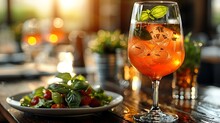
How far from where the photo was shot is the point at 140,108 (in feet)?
4.46

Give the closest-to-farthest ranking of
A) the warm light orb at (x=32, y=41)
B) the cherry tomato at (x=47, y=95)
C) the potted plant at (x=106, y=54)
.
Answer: the cherry tomato at (x=47, y=95) < the potted plant at (x=106, y=54) < the warm light orb at (x=32, y=41)

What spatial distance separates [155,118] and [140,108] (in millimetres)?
200

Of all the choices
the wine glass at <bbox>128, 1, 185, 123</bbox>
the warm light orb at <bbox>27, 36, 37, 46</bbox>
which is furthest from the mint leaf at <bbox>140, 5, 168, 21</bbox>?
the warm light orb at <bbox>27, 36, 37, 46</bbox>

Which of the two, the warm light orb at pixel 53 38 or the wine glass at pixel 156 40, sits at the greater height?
the wine glass at pixel 156 40

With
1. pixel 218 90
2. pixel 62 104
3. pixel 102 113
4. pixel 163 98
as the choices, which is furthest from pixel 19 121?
pixel 218 90

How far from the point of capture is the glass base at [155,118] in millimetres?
Result: 1147

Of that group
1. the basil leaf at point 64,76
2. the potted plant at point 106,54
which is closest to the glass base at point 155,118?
the basil leaf at point 64,76

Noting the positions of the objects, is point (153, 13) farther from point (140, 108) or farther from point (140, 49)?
point (140, 108)

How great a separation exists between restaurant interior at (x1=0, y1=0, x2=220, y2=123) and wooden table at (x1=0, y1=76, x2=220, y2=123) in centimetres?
4

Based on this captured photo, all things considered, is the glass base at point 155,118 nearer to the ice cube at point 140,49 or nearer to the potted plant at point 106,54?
the ice cube at point 140,49

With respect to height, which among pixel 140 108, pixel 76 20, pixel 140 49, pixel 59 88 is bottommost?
pixel 76 20

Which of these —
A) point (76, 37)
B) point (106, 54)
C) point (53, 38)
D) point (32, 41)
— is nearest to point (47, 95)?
point (106, 54)

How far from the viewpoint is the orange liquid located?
1178mm

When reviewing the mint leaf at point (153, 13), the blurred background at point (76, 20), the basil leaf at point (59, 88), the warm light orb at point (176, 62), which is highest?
the mint leaf at point (153, 13)
